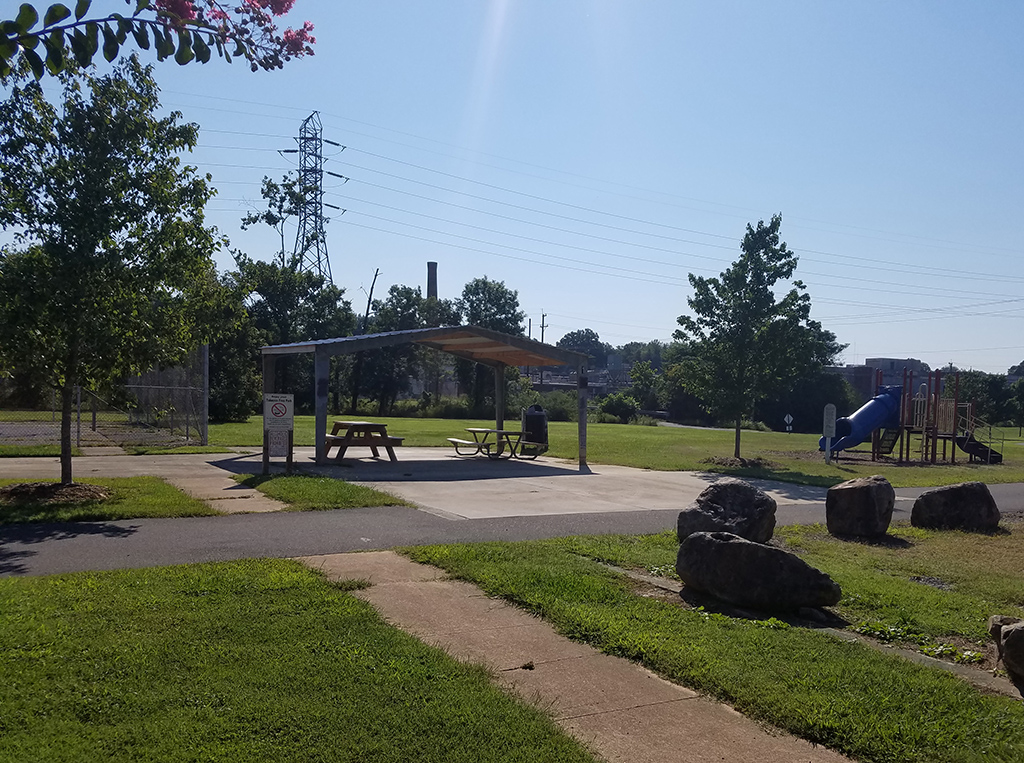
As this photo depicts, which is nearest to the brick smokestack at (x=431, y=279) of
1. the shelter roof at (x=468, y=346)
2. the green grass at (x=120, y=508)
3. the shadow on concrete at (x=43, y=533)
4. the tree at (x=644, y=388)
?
the tree at (x=644, y=388)

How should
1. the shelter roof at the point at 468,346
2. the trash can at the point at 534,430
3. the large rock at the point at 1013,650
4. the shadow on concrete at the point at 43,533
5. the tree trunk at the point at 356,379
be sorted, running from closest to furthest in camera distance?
the large rock at the point at 1013,650, the shadow on concrete at the point at 43,533, the shelter roof at the point at 468,346, the trash can at the point at 534,430, the tree trunk at the point at 356,379

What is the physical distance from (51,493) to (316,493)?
3.40 meters

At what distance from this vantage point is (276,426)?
15141mm

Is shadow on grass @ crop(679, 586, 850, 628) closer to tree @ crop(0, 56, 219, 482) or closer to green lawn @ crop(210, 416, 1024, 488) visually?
tree @ crop(0, 56, 219, 482)

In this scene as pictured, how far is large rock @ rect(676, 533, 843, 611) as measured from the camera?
22.2 feet

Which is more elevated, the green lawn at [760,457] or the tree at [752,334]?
the tree at [752,334]

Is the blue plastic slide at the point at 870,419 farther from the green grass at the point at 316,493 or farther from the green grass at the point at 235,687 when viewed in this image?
the green grass at the point at 235,687

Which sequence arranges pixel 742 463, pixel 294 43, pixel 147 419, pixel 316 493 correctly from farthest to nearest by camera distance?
pixel 147 419 < pixel 742 463 < pixel 316 493 < pixel 294 43

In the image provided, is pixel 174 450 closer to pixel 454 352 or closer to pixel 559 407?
pixel 454 352

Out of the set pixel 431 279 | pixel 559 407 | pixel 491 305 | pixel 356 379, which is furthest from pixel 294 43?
pixel 431 279

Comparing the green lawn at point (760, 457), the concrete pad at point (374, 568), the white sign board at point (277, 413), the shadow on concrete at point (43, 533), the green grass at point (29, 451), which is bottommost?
the green lawn at point (760, 457)

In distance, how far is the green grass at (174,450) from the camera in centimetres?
1939

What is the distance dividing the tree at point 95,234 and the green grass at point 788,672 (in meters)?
6.60

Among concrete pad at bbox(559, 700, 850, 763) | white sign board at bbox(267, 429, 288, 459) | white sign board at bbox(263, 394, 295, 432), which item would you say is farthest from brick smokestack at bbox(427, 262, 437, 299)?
concrete pad at bbox(559, 700, 850, 763)
